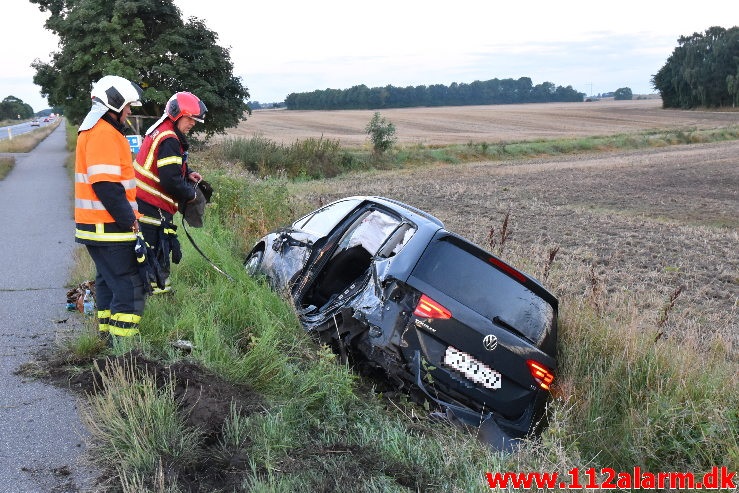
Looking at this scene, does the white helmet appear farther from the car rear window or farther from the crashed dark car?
the car rear window

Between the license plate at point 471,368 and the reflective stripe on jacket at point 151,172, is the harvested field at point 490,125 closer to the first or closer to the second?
the reflective stripe on jacket at point 151,172

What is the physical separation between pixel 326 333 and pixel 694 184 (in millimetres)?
24133

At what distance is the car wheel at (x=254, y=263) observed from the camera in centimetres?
682

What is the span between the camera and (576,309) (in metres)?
5.91

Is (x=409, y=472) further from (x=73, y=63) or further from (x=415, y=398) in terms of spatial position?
(x=73, y=63)

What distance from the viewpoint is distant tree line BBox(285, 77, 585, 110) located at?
372 feet

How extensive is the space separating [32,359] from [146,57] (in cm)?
2562

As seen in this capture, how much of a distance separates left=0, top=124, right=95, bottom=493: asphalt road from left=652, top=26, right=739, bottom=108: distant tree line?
278 feet

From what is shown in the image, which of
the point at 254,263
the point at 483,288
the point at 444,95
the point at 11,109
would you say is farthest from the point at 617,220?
the point at 11,109

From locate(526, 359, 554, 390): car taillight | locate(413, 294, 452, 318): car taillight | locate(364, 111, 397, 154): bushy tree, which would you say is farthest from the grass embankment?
locate(364, 111, 397, 154): bushy tree

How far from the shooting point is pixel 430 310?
4266 mm

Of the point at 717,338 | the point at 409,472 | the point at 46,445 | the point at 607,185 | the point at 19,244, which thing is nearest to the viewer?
the point at 409,472

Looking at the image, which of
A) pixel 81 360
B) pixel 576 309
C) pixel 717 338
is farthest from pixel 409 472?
pixel 717 338

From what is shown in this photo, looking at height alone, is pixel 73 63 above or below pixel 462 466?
above
